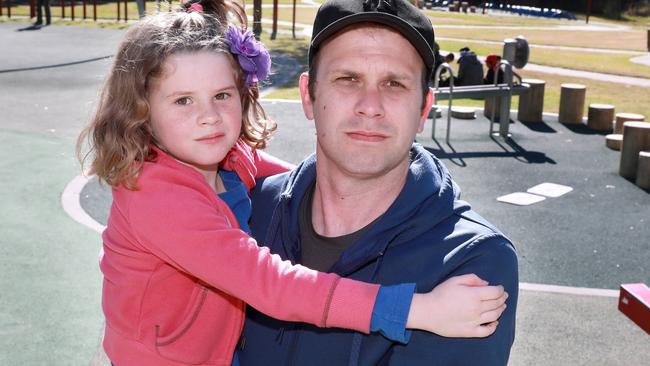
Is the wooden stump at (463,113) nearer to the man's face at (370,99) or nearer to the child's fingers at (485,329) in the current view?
the man's face at (370,99)

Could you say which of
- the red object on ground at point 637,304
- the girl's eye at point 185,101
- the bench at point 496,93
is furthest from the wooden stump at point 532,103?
the girl's eye at point 185,101

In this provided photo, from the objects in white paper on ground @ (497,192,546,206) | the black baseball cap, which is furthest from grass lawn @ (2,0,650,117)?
white paper on ground @ (497,192,546,206)

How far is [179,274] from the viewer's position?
3.02 metres

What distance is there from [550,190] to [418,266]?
9181 millimetres

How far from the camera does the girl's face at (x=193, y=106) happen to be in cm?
304

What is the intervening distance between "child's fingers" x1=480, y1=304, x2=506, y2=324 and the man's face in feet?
1.89

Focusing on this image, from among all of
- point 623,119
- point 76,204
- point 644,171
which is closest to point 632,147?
point 644,171

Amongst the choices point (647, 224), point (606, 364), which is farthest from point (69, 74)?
point (606, 364)

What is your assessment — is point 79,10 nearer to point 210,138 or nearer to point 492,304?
point 210,138

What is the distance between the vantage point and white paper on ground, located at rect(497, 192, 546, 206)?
1059 cm

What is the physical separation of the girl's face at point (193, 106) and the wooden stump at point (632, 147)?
1001 cm

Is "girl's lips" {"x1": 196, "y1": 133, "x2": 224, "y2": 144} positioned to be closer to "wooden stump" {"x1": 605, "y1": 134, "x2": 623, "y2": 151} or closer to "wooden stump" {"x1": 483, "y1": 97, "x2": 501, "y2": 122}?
"wooden stump" {"x1": 605, "y1": 134, "x2": 623, "y2": 151}

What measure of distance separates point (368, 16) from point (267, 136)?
129 cm

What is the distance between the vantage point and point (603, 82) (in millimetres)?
21781
